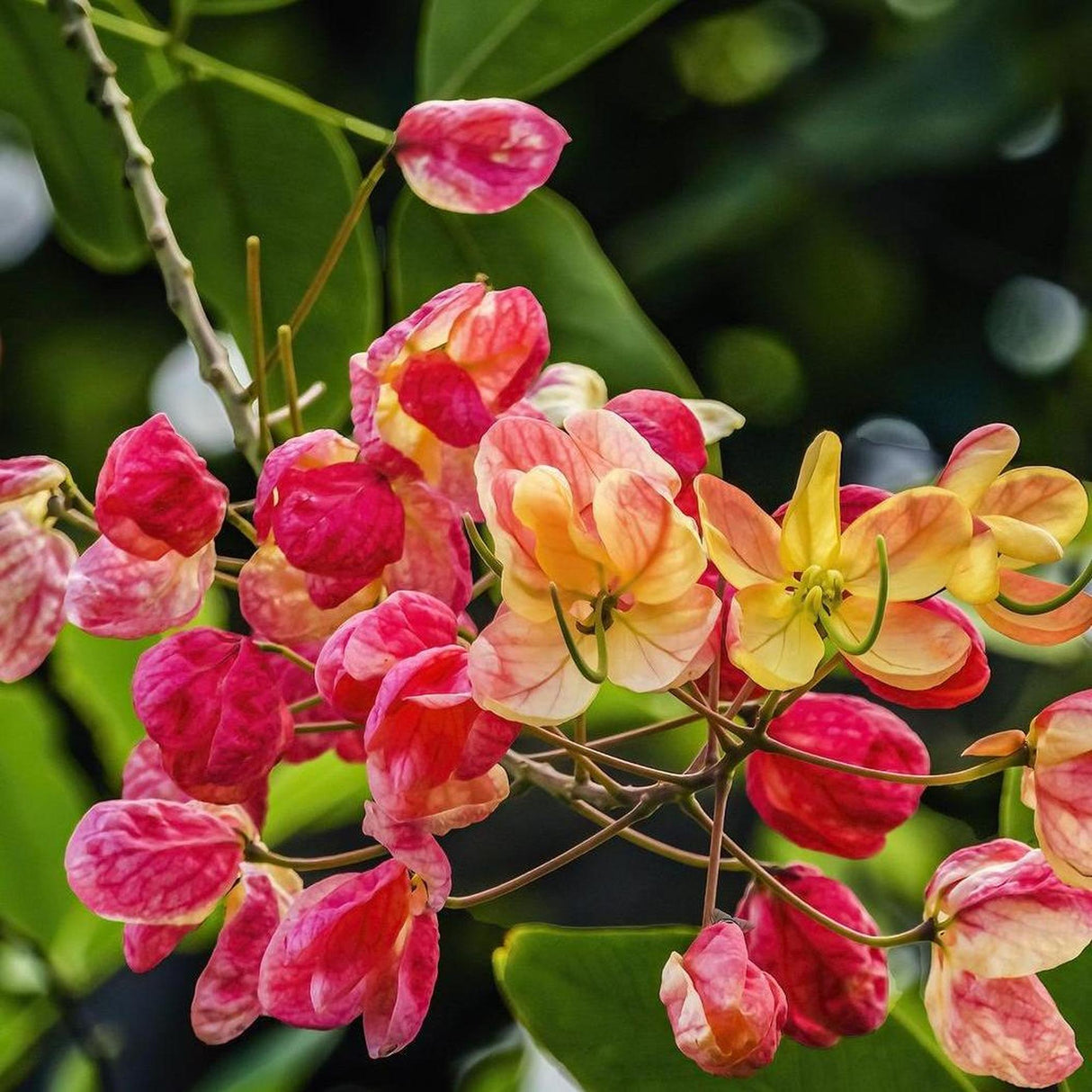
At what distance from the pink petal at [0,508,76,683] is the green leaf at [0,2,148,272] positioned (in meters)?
0.23

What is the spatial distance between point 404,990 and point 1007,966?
14 cm

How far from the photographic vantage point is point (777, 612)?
35 centimetres

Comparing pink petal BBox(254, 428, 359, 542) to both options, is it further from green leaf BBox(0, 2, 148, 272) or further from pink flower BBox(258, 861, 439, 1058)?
green leaf BBox(0, 2, 148, 272)

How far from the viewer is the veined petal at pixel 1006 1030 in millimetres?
381

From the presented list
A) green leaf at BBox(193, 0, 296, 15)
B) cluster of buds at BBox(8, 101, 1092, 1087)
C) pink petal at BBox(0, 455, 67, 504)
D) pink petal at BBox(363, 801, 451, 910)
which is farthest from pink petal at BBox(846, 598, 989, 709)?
green leaf at BBox(193, 0, 296, 15)

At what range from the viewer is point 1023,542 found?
358 mm

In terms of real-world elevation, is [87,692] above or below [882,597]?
below

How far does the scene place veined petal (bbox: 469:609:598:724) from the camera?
0.32 m

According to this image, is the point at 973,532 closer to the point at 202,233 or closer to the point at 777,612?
the point at 777,612

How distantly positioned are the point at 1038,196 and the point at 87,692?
573mm

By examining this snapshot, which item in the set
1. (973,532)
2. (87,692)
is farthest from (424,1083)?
(973,532)

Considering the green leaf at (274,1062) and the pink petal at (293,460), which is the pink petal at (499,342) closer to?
the pink petal at (293,460)

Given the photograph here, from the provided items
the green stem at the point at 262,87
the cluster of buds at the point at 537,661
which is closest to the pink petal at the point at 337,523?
the cluster of buds at the point at 537,661

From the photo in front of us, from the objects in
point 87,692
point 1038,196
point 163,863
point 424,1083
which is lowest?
point 424,1083
